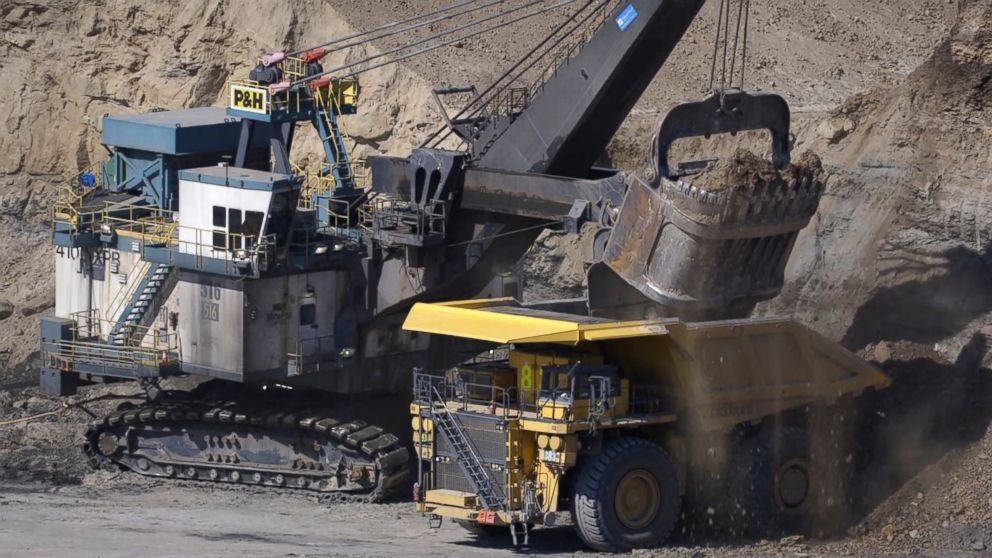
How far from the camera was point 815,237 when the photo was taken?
29.2 metres

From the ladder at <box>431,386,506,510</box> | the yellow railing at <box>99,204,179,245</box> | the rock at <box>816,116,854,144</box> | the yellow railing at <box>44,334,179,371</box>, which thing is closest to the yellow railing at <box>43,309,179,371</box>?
the yellow railing at <box>44,334,179,371</box>

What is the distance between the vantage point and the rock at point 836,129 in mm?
30219

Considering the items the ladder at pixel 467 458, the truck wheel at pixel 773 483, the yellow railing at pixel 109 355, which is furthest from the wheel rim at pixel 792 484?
the yellow railing at pixel 109 355

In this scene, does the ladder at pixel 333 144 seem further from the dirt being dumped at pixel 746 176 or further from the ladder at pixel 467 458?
the dirt being dumped at pixel 746 176

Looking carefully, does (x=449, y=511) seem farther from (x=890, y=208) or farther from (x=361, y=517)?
(x=890, y=208)

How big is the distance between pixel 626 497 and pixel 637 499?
171 mm

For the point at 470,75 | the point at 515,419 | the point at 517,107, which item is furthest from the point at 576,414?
the point at 470,75

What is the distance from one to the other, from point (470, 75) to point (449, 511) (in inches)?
513

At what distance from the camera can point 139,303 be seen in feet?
89.0

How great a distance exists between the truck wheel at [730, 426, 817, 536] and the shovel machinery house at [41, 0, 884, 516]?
1.74m

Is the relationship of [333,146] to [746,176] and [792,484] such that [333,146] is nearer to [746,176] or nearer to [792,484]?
[746,176]

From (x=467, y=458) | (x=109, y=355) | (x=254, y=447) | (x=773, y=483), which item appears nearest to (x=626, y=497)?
(x=467, y=458)

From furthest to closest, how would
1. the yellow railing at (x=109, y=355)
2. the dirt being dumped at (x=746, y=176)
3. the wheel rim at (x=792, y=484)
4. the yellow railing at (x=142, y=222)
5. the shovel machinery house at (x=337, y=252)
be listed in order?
the yellow railing at (x=142, y=222) → the yellow railing at (x=109, y=355) → the shovel machinery house at (x=337, y=252) → the wheel rim at (x=792, y=484) → the dirt being dumped at (x=746, y=176)

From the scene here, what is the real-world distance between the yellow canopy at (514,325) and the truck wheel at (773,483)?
6.87ft
